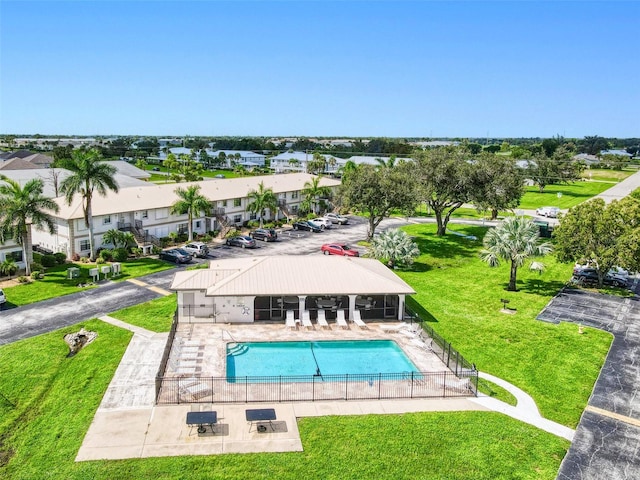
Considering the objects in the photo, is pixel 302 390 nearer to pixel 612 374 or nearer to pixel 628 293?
pixel 612 374

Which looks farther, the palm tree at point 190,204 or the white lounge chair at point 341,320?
the palm tree at point 190,204

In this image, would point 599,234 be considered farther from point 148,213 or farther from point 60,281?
point 148,213

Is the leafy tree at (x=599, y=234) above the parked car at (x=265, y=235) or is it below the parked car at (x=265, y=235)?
above

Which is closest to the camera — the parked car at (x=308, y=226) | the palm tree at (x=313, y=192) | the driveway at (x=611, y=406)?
the driveway at (x=611, y=406)

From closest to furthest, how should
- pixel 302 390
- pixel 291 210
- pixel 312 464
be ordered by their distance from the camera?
pixel 312 464, pixel 302 390, pixel 291 210

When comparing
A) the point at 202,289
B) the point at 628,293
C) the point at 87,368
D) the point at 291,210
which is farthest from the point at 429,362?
the point at 291,210

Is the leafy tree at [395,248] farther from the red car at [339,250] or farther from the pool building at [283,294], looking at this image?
the pool building at [283,294]

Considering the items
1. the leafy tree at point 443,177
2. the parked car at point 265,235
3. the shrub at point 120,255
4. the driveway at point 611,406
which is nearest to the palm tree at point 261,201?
the parked car at point 265,235
